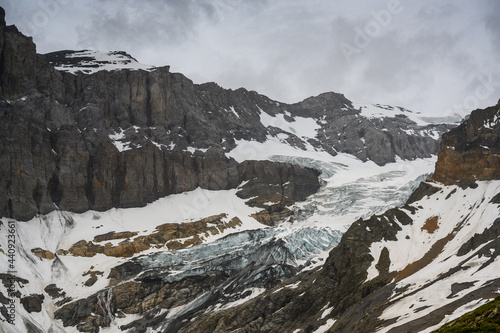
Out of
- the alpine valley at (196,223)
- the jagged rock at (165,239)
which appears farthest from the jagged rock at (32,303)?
the jagged rock at (165,239)

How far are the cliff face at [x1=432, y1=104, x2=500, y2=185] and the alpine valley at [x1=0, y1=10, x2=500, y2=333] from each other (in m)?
0.27

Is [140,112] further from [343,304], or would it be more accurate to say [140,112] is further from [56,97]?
[343,304]

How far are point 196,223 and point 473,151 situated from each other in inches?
3201

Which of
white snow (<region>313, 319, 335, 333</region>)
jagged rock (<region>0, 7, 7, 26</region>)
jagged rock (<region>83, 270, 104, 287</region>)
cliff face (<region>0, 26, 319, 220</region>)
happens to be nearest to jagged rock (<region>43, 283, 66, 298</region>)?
jagged rock (<region>83, 270, 104, 287</region>)

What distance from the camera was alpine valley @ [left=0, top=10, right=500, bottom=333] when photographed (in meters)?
71.7

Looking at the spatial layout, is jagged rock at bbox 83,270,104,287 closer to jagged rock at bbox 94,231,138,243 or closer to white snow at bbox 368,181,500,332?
jagged rock at bbox 94,231,138,243

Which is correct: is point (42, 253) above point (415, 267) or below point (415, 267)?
above

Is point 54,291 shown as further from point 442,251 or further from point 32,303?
point 442,251

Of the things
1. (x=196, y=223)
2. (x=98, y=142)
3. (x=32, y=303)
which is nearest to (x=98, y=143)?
(x=98, y=142)

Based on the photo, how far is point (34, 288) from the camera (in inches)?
4195

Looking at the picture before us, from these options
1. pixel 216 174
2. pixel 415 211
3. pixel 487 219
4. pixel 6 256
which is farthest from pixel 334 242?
pixel 6 256

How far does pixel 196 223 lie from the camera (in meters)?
145

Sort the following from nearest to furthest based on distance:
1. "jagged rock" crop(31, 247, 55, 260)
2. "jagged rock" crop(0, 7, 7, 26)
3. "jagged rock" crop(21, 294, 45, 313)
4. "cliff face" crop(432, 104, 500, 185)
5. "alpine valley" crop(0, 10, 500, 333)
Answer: "alpine valley" crop(0, 10, 500, 333) → "cliff face" crop(432, 104, 500, 185) → "jagged rock" crop(21, 294, 45, 313) → "jagged rock" crop(31, 247, 55, 260) → "jagged rock" crop(0, 7, 7, 26)

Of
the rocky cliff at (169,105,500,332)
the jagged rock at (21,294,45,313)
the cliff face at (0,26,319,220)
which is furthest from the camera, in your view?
the cliff face at (0,26,319,220)
